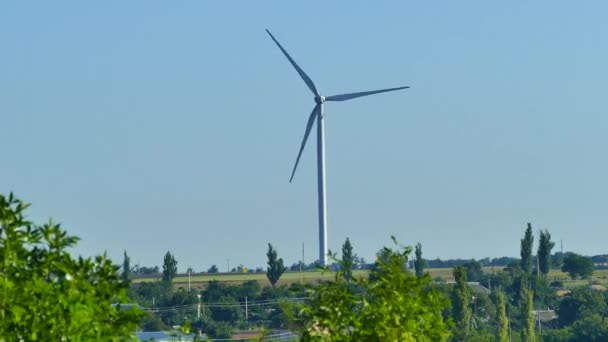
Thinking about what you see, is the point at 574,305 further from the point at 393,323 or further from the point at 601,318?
the point at 393,323

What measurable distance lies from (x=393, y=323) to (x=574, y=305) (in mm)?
149450

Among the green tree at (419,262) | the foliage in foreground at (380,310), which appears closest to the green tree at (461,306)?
the green tree at (419,262)

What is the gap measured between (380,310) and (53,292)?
2294mm

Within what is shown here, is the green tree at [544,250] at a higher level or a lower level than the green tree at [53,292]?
higher

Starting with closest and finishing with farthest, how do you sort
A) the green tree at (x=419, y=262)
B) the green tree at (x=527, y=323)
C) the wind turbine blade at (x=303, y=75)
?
the wind turbine blade at (x=303, y=75) < the green tree at (x=527, y=323) < the green tree at (x=419, y=262)

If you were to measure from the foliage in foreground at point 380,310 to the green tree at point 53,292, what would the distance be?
148cm

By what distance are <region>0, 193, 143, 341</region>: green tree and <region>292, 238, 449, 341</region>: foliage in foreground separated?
148 centimetres

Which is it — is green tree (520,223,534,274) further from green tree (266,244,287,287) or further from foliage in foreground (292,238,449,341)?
foliage in foreground (292,238,449,341)

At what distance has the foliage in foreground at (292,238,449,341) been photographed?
12102 millimetres

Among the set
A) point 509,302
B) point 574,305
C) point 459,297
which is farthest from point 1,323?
point 509,302

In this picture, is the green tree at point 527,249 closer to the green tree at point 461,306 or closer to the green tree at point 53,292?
the green tree at point 461,306

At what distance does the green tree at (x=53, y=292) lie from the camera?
11211 mm

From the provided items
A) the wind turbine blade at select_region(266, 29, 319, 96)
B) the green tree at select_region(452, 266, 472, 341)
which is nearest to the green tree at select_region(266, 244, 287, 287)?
the green tree at select_region(452, 266, 472, 341)

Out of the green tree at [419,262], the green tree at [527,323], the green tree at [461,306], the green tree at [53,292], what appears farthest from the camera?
the green tree at [419,262]
